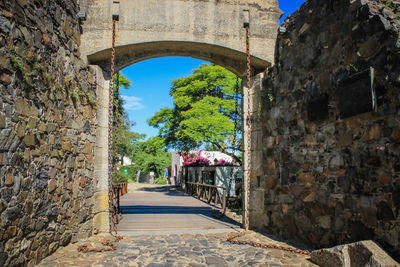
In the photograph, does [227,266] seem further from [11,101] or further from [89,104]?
[89,104]

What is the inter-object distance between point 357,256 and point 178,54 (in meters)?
4.59

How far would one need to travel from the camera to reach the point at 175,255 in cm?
418

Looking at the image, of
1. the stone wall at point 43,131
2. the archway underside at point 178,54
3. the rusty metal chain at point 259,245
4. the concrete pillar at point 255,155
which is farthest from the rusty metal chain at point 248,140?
the stone wall at point 43,131

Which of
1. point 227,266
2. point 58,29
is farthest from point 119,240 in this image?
point 58,29

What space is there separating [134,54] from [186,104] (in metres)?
9.67

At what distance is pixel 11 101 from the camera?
306 cm

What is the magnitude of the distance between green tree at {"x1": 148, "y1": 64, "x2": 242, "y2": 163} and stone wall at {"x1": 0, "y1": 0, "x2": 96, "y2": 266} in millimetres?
7716

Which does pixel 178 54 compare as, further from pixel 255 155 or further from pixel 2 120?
pixel 2 120

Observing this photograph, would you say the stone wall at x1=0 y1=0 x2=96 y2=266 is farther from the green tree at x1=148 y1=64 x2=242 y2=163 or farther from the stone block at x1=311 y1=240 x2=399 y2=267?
the green tree at x1=148 y1=64 x2=242 y2=163

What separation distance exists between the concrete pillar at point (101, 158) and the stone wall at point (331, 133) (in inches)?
108

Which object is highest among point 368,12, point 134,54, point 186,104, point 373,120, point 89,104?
point 186,104

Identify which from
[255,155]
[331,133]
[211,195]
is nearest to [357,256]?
[331,133]

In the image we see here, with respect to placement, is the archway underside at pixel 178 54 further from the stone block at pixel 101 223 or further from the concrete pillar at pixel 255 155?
the stone block at pixel 101 223

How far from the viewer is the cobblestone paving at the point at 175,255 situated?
3.83 meters
